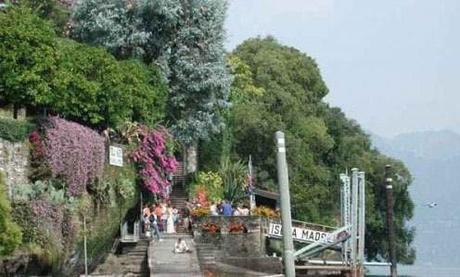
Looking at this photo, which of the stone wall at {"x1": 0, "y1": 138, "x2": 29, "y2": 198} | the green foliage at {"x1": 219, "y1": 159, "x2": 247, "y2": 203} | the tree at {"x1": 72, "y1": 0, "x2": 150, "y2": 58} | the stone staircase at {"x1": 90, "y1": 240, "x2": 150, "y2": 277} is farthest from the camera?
the green foliage at {"x1": 219, "y1": 159, "x2": 247, "y2": 203}

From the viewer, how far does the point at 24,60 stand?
27.7 m

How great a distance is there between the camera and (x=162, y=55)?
42.7 metres

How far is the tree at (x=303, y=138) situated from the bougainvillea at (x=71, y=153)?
835 inches

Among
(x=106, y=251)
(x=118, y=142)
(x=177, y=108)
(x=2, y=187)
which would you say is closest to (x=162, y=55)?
(x=177, y=108)

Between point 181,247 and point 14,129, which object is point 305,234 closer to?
point 181,247

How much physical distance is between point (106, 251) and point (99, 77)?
235 inches

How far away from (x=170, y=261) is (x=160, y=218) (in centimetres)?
612

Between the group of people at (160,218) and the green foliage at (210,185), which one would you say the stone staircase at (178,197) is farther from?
the group of people at (160,218)

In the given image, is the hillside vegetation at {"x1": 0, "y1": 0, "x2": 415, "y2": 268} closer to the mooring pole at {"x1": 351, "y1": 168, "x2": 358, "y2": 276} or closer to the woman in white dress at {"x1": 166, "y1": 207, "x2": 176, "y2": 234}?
the woman in white dress at {"x1": 166, "y1": 207, "x2": 176, "y2": 234}

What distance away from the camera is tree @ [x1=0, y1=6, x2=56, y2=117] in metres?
27.5

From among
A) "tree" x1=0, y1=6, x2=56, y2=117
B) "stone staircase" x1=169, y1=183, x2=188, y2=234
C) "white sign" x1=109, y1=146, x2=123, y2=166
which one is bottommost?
"stone staircase" x1=169, y1=183, x2=188, y2=234

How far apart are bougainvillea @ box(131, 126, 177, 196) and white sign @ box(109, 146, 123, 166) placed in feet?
5.03

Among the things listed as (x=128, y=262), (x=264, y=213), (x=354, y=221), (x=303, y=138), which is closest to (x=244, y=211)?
(x=264, y=213)

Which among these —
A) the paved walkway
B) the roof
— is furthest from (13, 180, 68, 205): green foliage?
the roof
